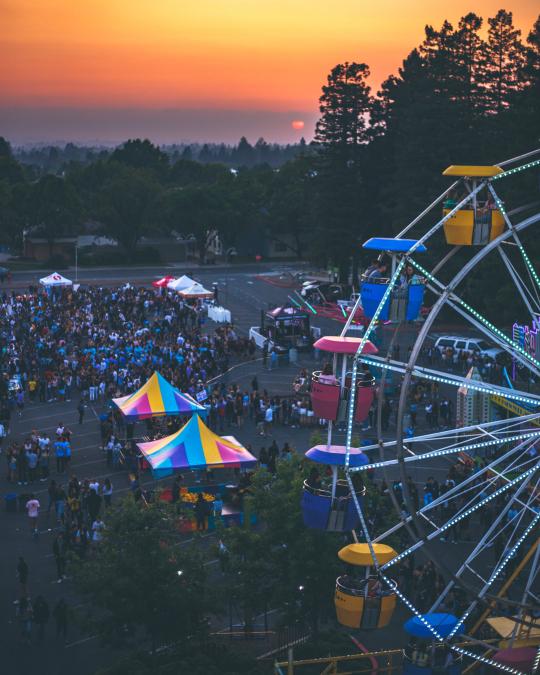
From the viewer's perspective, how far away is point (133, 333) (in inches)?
2021

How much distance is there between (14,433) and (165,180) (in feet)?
355

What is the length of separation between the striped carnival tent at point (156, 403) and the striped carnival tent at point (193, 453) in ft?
10.8

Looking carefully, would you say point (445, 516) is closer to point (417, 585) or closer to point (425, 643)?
point (417, 585)

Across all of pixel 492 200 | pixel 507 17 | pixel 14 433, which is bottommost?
pixel 14 433

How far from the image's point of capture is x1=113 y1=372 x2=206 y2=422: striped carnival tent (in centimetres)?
3481

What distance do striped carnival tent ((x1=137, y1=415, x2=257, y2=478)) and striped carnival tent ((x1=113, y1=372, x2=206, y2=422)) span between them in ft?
10.8

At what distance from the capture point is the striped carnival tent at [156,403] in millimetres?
34812

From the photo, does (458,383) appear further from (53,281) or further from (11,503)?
(53,281)

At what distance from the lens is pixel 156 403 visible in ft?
116

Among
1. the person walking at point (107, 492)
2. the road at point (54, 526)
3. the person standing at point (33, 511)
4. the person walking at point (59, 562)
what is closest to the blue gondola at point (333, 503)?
the road at point (54, 526)

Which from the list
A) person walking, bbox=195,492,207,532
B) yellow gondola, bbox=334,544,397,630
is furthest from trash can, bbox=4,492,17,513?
yellow gondola, bbox=334,544,397,630

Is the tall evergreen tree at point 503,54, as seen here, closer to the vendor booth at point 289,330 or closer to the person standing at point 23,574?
the vendor booth at point 289,330

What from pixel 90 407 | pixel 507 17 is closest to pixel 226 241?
pixel 507 17

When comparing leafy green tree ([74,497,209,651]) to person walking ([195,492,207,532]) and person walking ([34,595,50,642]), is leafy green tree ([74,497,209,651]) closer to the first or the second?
person walking ([34,595,50,642])
